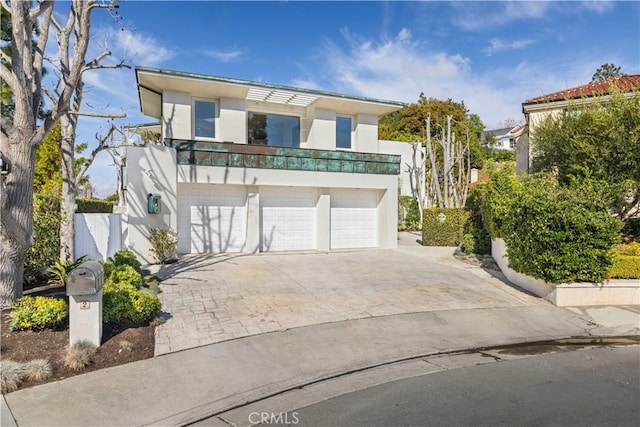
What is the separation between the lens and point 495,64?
1628 cm

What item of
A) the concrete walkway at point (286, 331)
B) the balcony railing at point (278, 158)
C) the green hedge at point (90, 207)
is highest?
the balcony railing at point (278, 158)

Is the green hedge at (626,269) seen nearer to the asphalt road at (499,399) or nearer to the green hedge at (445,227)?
the asphalt road at (499,399)

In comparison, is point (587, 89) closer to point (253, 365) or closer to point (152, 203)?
point (152, 203)

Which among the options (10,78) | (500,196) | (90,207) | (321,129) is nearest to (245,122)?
(321,129)

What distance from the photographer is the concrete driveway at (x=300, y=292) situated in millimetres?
6633

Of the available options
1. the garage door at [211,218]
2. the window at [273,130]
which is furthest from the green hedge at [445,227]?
the garage door at [211,218]

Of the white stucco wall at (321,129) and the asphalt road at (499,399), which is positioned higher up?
the white stucco wall at (321,129)

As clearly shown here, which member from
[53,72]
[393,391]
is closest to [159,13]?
[53,72]

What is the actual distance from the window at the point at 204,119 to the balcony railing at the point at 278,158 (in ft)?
4.85

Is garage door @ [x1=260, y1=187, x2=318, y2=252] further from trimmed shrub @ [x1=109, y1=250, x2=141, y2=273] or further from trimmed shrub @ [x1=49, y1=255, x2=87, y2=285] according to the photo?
trimmed shrub @ [x1=49, y1=255, x2=87, y2=285]

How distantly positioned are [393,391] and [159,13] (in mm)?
10930

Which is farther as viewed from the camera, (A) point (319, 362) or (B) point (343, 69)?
(B) point (343, 69)

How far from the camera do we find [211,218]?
45.6ft

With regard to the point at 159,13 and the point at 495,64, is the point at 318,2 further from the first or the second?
the point at 495,64
